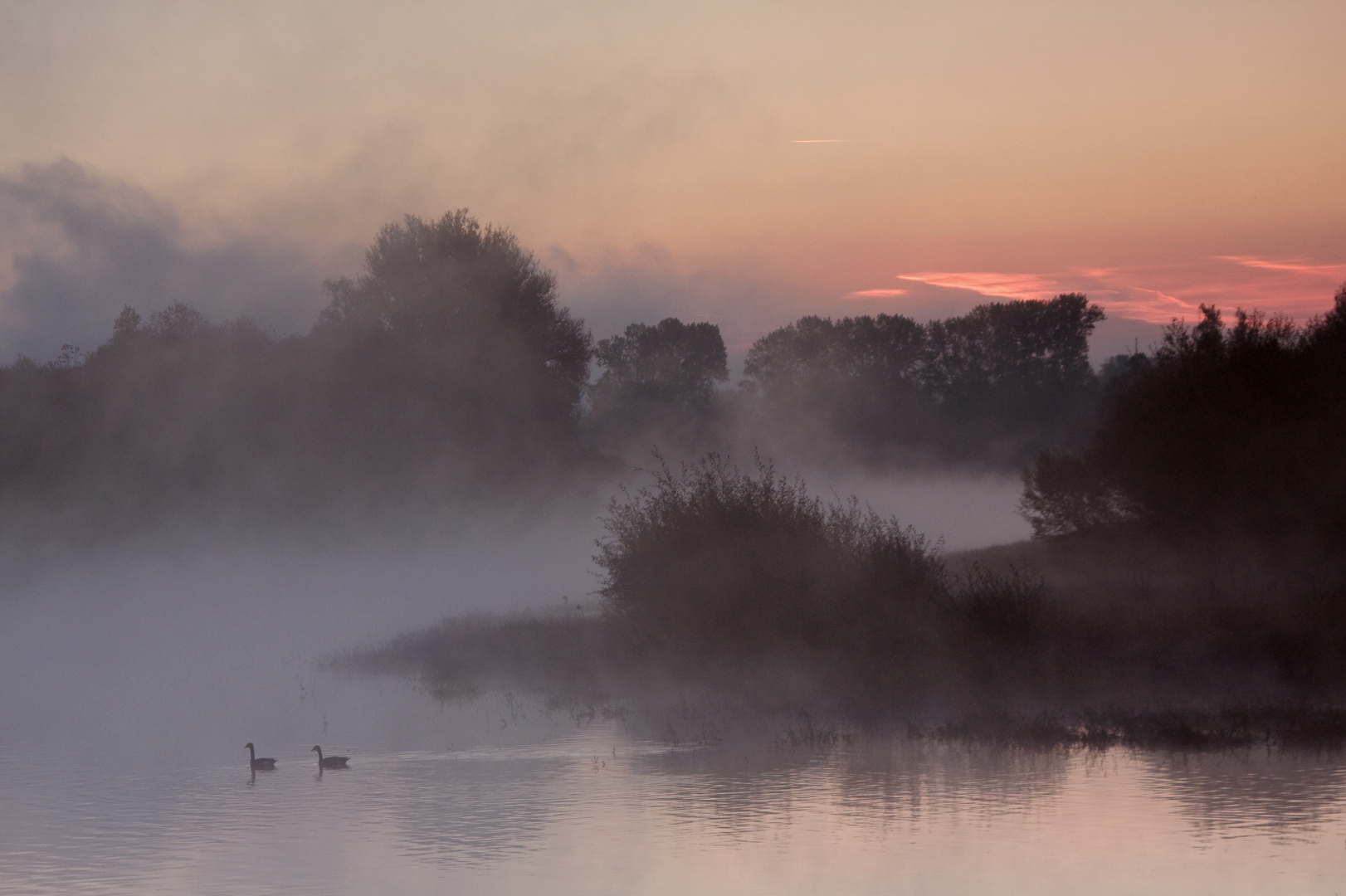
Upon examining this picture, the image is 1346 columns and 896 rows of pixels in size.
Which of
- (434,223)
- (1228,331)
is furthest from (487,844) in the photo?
(434,223)

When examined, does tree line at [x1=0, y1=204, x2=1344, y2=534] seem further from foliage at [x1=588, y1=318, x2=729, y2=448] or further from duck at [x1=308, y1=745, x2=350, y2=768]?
duck at [x1=308, y1=745, x2=350, y2=768]

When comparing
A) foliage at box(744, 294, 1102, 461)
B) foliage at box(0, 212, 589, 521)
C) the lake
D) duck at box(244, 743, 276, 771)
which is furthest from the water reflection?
foliage at box(744, 294, 1102, 461)

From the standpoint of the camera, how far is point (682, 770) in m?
21.1

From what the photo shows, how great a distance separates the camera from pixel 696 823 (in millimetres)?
17297

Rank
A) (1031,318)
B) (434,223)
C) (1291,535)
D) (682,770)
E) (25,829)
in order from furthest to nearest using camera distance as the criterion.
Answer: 1. (1031,318)
2. (434,223)
3. (1291,535)
4. (682,770)
5. (25,829)

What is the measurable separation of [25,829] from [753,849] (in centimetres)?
895

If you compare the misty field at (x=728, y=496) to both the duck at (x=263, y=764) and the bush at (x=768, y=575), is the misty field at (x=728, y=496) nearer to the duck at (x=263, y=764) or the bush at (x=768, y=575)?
the bush at (x=768, y=575)

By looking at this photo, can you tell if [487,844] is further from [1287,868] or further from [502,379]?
[502,379]

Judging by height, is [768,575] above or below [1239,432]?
below

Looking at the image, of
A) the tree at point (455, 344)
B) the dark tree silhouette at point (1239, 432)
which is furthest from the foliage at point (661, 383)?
the dark tree silhouette at point (1239, 432)

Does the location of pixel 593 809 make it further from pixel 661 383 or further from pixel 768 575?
pixel 661 383

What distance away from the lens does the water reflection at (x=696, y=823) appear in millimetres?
14547

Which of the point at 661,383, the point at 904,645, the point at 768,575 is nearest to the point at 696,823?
the point at 904,645

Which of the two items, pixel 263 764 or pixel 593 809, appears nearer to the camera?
pixel 593 809
